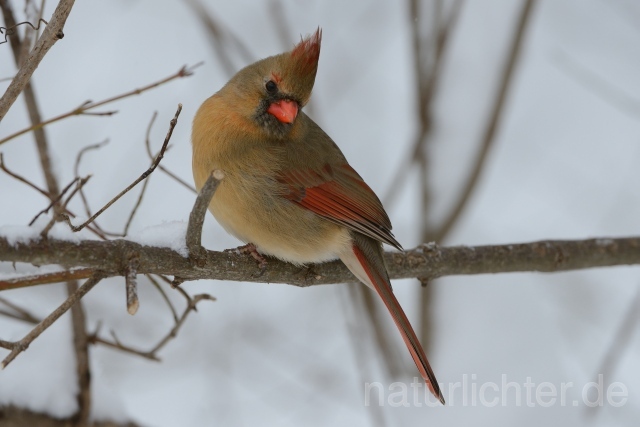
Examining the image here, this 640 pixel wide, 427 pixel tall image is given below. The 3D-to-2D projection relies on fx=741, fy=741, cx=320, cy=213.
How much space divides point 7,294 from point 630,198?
424cm

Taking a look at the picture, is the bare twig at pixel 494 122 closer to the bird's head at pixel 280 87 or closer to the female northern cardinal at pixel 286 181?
the female northern cardinal at pixel 286 181

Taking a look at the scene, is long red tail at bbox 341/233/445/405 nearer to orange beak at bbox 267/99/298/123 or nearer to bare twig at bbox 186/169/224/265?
orange beak at bbox 267/99/298/123

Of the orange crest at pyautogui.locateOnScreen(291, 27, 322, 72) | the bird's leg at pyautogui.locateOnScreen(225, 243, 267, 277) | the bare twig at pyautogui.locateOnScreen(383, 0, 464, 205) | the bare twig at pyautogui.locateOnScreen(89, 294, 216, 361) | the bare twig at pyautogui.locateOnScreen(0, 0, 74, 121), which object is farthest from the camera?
the bare twig at pyautogui.locateOnScreen(383, 0, 464, 205)

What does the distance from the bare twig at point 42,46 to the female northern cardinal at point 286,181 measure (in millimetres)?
1153

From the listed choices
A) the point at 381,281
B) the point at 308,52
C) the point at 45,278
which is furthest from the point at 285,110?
the point at 45,278

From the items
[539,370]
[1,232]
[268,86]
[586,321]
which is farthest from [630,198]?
[1,232]

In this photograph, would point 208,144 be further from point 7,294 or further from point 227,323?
point 227,323

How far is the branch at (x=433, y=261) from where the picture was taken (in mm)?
2037

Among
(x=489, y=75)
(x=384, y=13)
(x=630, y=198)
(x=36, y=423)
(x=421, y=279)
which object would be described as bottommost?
(x=36, y=423)

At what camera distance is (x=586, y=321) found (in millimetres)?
4980

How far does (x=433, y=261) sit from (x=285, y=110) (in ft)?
2.76

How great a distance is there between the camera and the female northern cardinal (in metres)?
2.81

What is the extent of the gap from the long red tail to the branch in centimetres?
11

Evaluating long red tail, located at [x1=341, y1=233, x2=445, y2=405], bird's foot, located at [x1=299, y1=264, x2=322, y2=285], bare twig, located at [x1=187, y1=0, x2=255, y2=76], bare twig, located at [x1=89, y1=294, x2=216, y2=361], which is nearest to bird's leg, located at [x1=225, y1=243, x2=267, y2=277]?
bird's foot, located at [x1=299, y1=264, x2=322, y2=285]
